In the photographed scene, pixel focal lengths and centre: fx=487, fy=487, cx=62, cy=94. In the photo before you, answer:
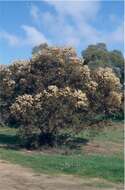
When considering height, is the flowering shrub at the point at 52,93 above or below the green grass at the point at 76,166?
above

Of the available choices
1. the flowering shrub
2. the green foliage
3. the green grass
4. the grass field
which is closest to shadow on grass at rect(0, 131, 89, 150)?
the grass field

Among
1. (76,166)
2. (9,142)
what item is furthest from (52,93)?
(76,166)

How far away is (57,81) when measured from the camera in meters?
26.0

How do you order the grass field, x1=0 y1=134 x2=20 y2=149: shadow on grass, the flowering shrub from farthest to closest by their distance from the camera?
x1=0 y1=134 x2=20 y2=149: shadow on grass
the flowering shrub
the grass field

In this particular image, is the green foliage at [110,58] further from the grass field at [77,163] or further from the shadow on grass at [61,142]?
the grass field at [77,163]

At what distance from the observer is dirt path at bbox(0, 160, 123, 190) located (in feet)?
47.0

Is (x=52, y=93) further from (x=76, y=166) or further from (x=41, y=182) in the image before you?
(x=41, y=182)

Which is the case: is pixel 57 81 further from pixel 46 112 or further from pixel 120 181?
pixel 120 181

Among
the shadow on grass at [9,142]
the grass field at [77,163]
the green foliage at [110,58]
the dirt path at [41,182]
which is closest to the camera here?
the dirt path at [41,182]

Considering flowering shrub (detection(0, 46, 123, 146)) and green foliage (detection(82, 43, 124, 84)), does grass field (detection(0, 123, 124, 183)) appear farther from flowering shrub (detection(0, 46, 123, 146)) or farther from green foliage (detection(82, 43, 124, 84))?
green foliage (detection(82, 43, 124, 84))

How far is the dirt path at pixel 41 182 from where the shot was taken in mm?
14320

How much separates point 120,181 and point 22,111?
31.3 ft

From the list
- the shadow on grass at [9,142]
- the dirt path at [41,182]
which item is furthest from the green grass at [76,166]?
the shadow on grass at [9,142]

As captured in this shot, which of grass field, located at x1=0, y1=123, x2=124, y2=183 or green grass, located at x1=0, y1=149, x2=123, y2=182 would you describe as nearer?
green grass, located at x1=0, y1=149, x2=123, y2=182
